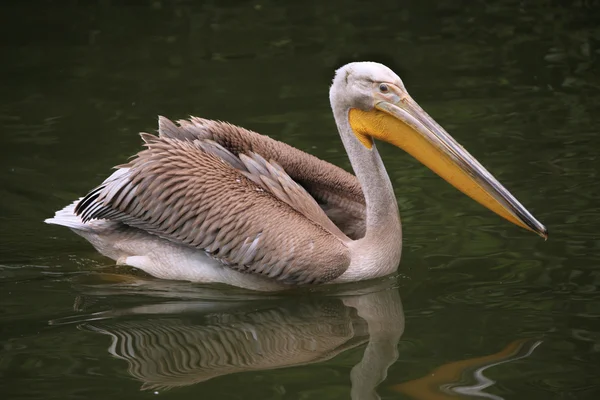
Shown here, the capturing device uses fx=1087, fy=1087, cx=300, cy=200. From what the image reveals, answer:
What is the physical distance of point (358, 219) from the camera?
21.1ft

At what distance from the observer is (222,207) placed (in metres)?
5.89

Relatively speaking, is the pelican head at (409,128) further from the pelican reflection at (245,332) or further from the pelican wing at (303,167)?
the pelican reflection at (245,332)

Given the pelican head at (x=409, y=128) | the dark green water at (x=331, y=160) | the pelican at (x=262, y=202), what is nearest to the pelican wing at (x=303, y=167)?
the pelican at (x=262, y=202)

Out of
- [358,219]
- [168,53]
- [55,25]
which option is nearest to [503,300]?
[358,219]

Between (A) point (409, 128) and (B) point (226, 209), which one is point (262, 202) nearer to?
(B) point (226, 209)

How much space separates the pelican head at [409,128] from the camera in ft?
18.6

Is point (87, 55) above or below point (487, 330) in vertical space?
above

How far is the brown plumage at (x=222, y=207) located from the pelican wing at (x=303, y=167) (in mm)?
13

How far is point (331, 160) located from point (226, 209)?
2000mm

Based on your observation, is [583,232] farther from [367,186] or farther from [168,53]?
[168,53]

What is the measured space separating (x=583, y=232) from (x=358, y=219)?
132cm

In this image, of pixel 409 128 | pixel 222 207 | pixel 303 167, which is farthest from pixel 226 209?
pixel 409 128

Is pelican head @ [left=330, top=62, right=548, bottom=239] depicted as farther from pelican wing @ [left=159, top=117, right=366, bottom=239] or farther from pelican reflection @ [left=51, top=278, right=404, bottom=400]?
pelican reflection @ [left=51, top=278, right=404, bottom=400]

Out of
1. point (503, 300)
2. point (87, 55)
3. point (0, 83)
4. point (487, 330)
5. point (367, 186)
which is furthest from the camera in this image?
point (87, 55)
